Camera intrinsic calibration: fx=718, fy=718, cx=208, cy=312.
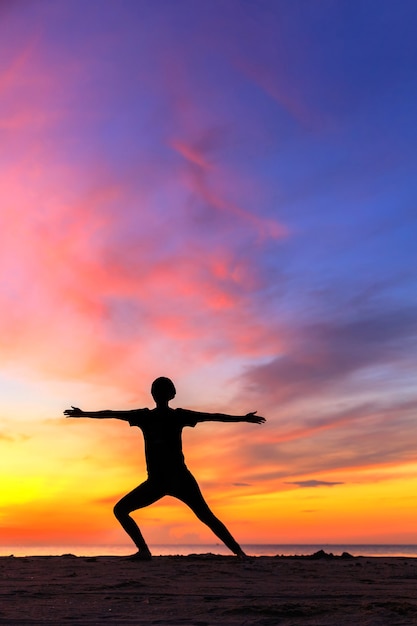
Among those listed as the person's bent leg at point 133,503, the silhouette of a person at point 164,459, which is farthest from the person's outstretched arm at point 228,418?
the person's bent leg at point 133,503

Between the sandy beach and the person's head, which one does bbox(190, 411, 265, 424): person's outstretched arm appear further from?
the sandy beach

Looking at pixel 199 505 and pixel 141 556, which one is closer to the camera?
pixel 141 556

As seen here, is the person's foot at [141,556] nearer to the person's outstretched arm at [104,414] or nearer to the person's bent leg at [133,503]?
the person's bent leg at [133,503]

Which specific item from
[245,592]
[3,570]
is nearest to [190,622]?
[245,592]

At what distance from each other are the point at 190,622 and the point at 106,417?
5.90 m

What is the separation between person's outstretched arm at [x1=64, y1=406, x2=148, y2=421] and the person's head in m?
0.34

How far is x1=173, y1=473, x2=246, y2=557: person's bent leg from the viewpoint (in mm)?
11070

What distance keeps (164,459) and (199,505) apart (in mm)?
890

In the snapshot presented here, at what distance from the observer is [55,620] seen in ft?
18.8

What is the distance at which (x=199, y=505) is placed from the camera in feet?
36.6

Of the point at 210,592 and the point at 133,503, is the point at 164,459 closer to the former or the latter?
the point at 133,503

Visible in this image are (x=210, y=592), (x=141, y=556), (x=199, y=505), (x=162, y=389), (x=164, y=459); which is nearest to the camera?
(x=210, y=592)

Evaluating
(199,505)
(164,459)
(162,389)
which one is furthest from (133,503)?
(162,389)

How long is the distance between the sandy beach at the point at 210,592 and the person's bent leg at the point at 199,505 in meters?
0.62
